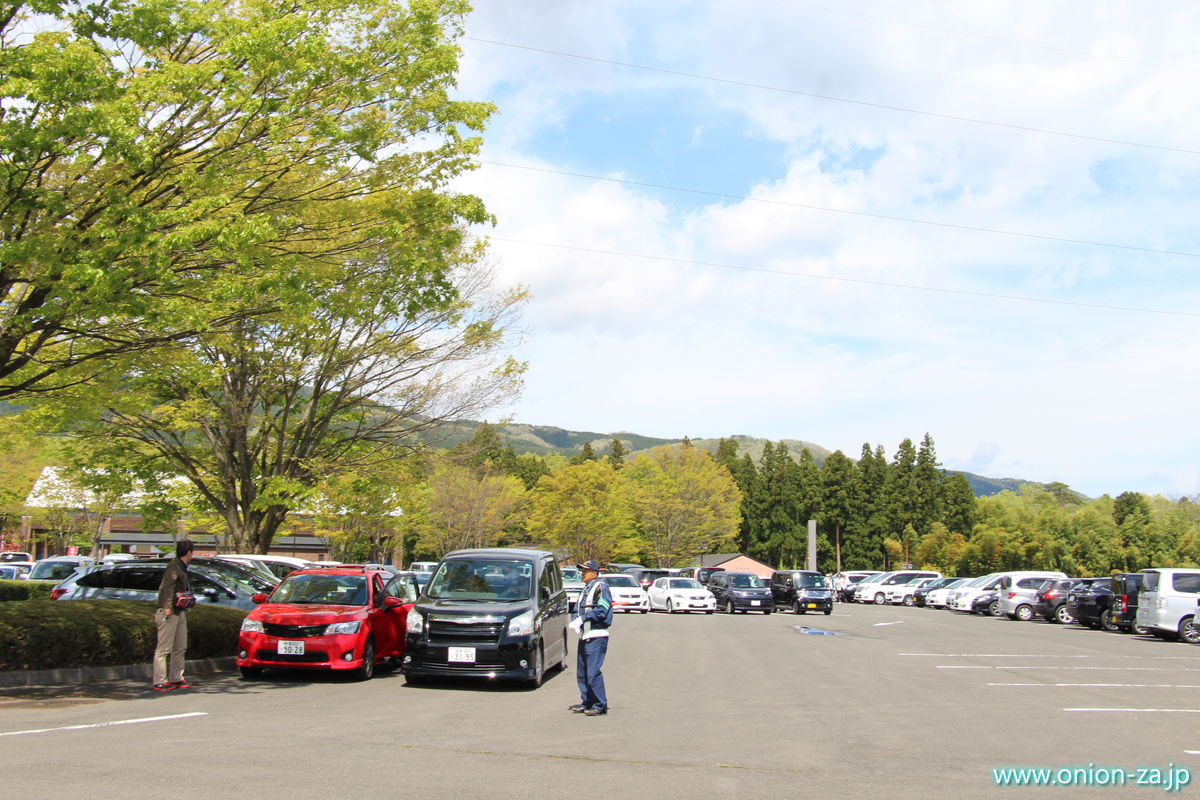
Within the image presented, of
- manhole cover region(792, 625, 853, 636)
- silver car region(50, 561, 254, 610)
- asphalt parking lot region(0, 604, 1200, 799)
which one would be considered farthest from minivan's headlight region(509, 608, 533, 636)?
manhole cover region(792, 625, 853, 636)

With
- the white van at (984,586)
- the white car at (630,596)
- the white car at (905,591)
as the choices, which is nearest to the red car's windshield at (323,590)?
the white car at (630,596)

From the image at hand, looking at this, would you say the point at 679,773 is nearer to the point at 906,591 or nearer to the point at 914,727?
the point at 914,727

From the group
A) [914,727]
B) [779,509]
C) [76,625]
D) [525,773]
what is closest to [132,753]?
[525,773]

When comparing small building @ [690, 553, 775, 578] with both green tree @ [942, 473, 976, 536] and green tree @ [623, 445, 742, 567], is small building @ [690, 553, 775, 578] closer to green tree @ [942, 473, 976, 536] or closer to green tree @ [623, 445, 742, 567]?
green tree @ [623, 445, 742, 567]

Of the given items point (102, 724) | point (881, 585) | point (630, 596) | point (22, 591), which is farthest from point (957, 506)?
point (102, 724)

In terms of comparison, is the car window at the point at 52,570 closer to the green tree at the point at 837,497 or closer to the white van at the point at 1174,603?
the white van at the point at 1174,603

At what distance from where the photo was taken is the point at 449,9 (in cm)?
1417

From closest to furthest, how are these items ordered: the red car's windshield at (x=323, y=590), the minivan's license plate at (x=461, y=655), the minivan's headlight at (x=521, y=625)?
the minivan's license plate at (x=461, y=655), the minivan's headlight at (x=521, y=625), the red car's windshield at (x=323, y=590)

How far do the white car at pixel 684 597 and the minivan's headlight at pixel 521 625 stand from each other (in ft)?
80.2

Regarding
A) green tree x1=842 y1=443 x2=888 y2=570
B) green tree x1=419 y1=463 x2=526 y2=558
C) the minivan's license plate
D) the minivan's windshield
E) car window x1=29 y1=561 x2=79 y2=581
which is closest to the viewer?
the minivan's license plate

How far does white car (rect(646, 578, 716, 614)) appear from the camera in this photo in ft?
119

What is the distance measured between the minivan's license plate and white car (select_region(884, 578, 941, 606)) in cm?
4163

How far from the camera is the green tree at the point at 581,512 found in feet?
231

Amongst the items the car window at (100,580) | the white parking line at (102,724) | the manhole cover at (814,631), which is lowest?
the manhole cover at (814,631)
